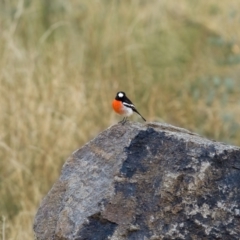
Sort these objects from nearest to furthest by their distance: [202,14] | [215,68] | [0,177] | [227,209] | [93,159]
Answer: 1. [227,209]
2. [93,159]
3. [0,177]
4. [215,68]
5. [202,14]

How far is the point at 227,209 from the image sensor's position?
2412mm

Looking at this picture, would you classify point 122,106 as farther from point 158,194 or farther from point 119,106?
point 158,194

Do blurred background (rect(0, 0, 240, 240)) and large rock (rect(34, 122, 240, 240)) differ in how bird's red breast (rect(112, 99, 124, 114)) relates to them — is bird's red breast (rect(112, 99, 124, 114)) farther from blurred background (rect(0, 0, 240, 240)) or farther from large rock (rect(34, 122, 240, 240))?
blurred background (rect(0, 0, 240, 240))

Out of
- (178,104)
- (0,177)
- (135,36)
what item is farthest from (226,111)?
(0,177)

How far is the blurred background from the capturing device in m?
5.32

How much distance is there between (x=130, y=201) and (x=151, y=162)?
6.3 inches

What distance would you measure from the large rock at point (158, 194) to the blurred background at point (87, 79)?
5.50 ft

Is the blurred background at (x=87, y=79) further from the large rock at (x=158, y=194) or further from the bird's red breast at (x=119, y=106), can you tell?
the large rock at (x=158, y=194)

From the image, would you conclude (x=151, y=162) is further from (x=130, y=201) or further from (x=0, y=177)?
(x=0, y=177)

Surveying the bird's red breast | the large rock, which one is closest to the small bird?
the bird's red breast

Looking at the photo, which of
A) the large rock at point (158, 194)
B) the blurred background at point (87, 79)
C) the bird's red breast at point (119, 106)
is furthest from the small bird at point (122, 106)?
the blurred background at point (87, 79)

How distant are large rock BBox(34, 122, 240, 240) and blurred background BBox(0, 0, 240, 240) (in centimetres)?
168

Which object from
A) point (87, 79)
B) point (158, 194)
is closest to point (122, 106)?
point (158, 194)

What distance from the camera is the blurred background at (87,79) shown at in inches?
210
